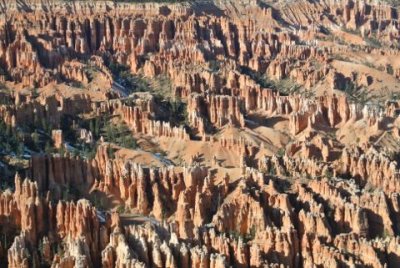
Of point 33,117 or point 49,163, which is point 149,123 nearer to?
point 33,117

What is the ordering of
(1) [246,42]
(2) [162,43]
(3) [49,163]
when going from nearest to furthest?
(3) [49,163], (2) [162,43], (1) [246,42]

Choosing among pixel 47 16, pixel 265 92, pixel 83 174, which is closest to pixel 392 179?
pixel 83 174

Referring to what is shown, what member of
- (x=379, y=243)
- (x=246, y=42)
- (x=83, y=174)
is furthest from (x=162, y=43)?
(x=379, y=243)

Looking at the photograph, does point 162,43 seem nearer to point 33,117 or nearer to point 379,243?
point 33,117

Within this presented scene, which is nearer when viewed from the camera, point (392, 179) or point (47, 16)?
point (392, 179)

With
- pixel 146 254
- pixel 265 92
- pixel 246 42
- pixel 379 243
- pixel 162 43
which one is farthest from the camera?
pixel 246 42

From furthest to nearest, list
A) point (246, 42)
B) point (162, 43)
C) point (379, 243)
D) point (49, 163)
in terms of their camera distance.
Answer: point (246, 42), point (162, 43), point (49, 163), point (379, 243)

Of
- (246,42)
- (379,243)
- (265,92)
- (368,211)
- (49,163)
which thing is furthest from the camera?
(246,42)

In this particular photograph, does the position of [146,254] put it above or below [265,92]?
above

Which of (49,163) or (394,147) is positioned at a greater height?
(49,163)
